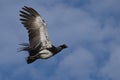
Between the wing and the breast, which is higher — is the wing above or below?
above

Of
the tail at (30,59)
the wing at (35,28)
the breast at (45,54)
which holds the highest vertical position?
the wing at (35,28)

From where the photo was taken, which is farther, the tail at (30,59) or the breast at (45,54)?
the breast at (45,54)

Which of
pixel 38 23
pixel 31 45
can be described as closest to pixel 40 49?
pixel 31 45

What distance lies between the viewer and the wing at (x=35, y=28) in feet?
58.1

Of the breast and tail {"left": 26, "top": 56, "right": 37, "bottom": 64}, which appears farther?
the breast

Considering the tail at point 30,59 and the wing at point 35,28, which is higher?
the wing at point 35,28

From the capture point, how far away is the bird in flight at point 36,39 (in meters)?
17.0

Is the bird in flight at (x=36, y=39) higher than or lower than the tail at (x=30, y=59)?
higher

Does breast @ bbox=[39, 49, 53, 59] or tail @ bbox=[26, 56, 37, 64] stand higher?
breast @ bbox=[39, 49, 53, 59]

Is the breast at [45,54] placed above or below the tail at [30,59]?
above

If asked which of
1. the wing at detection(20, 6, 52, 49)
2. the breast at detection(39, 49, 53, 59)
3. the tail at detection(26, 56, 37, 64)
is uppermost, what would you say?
the wing at detection(20, 6, 52, 49)

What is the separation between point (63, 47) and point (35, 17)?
2146 mm

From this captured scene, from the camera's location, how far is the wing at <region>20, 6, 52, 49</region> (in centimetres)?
1772

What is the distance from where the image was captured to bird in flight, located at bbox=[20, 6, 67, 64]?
16975 mm
